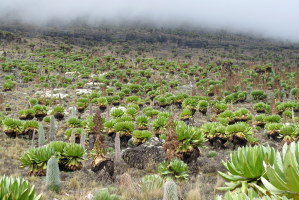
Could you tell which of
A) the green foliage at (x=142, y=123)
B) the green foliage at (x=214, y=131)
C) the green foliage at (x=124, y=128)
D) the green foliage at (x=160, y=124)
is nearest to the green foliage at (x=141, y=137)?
the green foliage at (x=124, y=128)

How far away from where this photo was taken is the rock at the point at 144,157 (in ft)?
31.1

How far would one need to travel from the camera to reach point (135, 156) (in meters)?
9.62

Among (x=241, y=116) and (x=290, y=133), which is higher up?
(x=290, y=133)

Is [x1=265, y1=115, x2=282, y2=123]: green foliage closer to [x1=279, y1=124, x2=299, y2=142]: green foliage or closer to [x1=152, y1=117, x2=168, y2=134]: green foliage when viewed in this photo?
[x1=279, y1=124, x2=299, y2=142]: green foliage

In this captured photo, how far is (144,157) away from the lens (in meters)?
9.59

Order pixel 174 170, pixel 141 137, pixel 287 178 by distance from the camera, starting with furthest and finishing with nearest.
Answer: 1. pixel 141 137
2. pixel 174 170
3. pixel 287 178

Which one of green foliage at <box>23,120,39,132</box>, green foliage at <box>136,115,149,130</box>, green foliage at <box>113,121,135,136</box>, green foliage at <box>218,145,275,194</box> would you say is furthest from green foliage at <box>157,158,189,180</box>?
green foliage at <box>23,120,39,132</box>

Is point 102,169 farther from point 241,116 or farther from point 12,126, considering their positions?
point 241,116

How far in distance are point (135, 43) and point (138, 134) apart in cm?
5661

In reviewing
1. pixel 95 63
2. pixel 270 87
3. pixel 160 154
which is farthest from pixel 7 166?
pixel 95 63

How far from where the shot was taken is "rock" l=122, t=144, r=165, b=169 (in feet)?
31.1

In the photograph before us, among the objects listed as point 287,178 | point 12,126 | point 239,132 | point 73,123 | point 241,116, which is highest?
point 287,178

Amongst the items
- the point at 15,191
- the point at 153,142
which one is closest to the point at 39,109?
the point at 153,142

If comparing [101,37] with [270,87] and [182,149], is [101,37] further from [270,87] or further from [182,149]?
[182,149]
